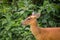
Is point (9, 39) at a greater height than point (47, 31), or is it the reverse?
point (47, 31)

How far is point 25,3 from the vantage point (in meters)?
9.05

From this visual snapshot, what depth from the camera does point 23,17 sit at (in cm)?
875

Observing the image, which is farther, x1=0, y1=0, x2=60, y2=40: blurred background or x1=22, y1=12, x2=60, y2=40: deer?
x1=0, y1=0, x2=60, y2=40: blurred background

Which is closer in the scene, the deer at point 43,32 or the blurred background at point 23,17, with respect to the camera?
the deer at point 43,32

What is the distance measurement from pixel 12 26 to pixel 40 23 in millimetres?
839

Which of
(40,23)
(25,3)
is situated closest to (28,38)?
(40,23)

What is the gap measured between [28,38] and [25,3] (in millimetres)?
1322

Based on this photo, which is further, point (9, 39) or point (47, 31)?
point (9, 39)

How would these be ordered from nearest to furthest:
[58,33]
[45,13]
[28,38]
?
1. [58,33]
2. [28,38]
3. [45,13]

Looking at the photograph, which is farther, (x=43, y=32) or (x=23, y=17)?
(x=23, y=17)

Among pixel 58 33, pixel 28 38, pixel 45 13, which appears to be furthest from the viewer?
pixel 45 13

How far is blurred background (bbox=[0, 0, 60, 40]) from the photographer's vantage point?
8391mm

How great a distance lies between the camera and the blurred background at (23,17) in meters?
8.39

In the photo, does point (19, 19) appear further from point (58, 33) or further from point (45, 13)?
point (58, 33)
